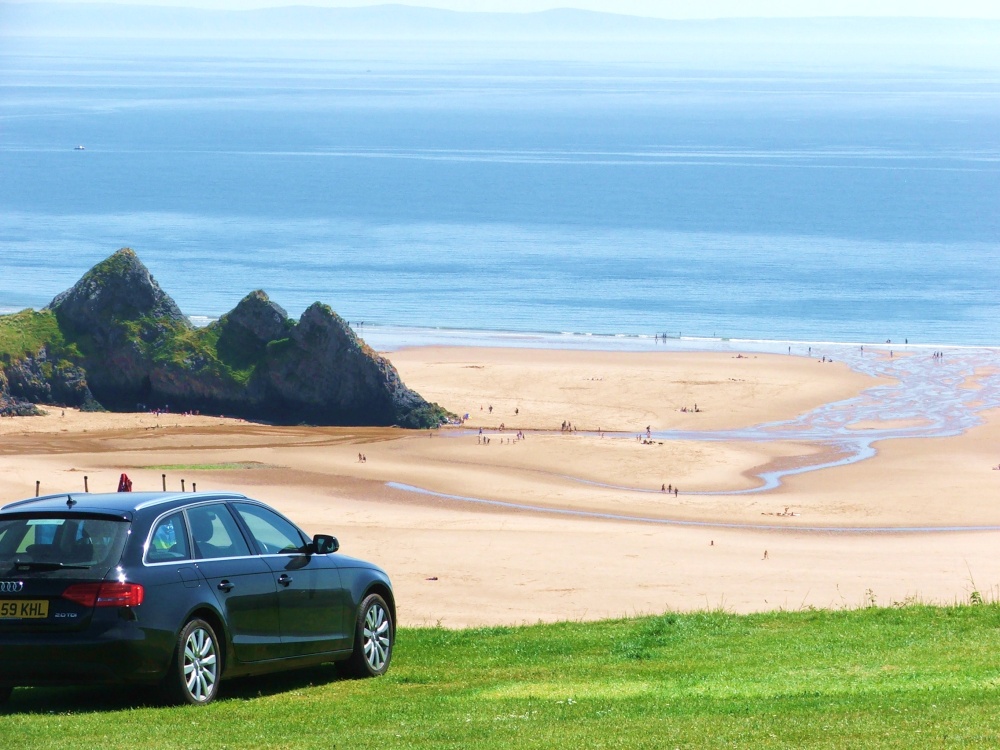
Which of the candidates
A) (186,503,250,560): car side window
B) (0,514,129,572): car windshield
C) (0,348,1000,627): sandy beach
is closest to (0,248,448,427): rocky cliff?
(0,348,1000,627): sandy beach

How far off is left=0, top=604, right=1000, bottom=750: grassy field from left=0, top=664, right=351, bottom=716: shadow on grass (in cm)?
2

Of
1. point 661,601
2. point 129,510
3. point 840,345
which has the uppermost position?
point 840,345

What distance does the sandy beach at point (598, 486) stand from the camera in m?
24.5

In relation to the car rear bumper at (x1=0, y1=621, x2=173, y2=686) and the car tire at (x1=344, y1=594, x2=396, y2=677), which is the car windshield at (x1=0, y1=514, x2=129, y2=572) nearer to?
the car rear bumper at (x1=0, y1=621, x2=173, y2=686)

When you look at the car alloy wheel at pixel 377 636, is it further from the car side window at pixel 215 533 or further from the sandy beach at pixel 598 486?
the sandy beach at pixel 598 486

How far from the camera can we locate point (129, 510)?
9.98 meters

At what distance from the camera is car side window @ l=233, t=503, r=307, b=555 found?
1108 cm

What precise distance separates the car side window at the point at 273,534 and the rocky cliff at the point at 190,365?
115 ft

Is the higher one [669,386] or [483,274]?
[483,274]

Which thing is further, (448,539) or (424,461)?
(424,461)

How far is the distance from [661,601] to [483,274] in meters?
71.5

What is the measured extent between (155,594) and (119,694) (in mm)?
1208

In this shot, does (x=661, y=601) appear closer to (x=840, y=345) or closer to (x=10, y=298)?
(x=840, y=345)

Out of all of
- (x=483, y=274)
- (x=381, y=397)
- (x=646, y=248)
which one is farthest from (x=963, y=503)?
(x=646, y=248)
